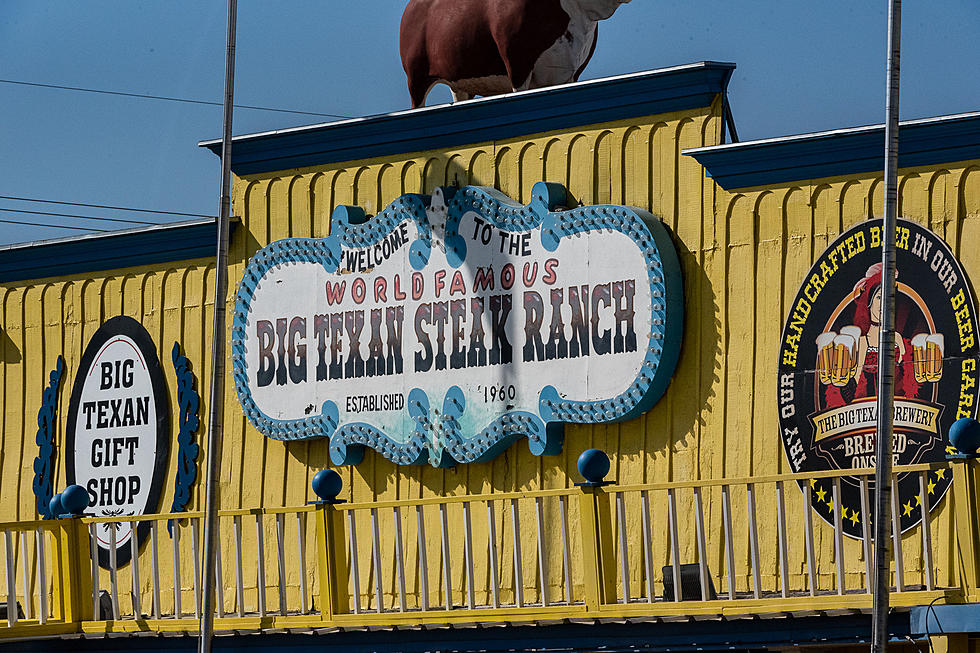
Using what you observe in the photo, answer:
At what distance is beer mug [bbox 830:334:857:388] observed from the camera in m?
11.8

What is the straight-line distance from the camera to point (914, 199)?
38.2ft

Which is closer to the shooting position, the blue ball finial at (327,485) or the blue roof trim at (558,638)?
the blue roof trim at (558,638)

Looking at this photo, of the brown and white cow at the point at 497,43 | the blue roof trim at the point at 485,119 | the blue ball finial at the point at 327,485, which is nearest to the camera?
the blue ball finial at the point at 327,485

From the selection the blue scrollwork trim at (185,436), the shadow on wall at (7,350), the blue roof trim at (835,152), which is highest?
the blue roof trim at (835,152)

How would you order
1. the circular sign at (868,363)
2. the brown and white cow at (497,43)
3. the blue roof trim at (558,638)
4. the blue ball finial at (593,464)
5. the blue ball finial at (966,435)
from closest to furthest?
the blue ball finial at (966,435) < the blue roof trim at (558,638) < the blue ball finial at (593,464) < the circular sign at (868,363) < the brown and white cow at (497,43)

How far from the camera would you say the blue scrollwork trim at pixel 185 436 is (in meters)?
15.3

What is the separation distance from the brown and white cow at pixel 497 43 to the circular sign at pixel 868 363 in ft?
10.8

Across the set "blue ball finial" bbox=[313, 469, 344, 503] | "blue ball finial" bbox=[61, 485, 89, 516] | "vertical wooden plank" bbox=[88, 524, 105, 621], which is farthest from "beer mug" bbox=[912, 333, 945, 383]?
"blue ball finial" bbox=[61, 485, 89, 516]

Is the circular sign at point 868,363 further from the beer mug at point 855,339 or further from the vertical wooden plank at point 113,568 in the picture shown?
the vertical wooden plank at point 113,568

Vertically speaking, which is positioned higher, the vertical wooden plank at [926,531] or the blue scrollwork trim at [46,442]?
the blue scrollwork trim at [46,442]

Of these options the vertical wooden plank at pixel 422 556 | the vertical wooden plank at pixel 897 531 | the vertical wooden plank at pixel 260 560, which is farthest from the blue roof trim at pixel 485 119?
the vertical wooden plank at pixel 897 531

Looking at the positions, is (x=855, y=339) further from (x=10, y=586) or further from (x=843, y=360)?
(x=10, y=586)

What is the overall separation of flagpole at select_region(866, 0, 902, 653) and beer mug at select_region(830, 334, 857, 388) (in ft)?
10.0

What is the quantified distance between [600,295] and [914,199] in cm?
259
